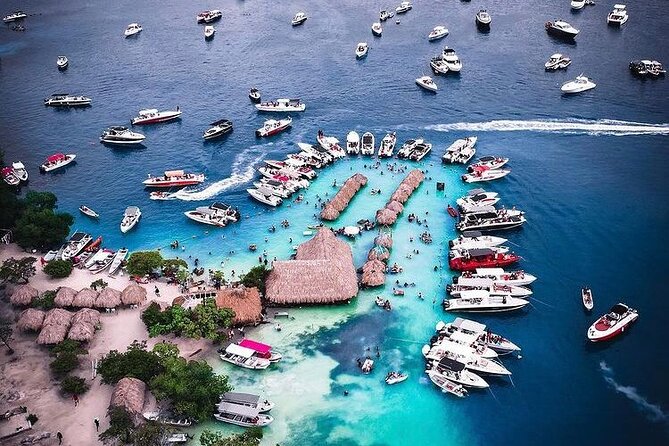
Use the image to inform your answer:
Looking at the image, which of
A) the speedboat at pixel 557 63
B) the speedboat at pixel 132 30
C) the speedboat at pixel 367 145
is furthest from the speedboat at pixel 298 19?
the speedboat at pixel 367 145

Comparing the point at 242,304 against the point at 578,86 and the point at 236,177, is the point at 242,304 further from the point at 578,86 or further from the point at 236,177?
the point at 578,86

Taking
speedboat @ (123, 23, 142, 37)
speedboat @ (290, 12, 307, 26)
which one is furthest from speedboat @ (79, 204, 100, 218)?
speedboat @ (290, 12, 307, 26)

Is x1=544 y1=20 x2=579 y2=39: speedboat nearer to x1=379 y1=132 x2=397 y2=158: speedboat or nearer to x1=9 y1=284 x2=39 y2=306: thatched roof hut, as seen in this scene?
x1=379 y1=132 x2=397 y2=158: speedboat

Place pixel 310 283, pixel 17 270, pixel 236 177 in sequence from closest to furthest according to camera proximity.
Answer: pixel 310 283 < pixel 17 270 < pixel 236 177

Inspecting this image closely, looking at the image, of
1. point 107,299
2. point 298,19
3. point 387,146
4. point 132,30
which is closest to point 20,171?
point 107,299

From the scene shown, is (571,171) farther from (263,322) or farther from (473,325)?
(263,322)

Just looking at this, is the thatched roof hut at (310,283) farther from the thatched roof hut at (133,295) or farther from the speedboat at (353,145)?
the speedboat at (353,145)
